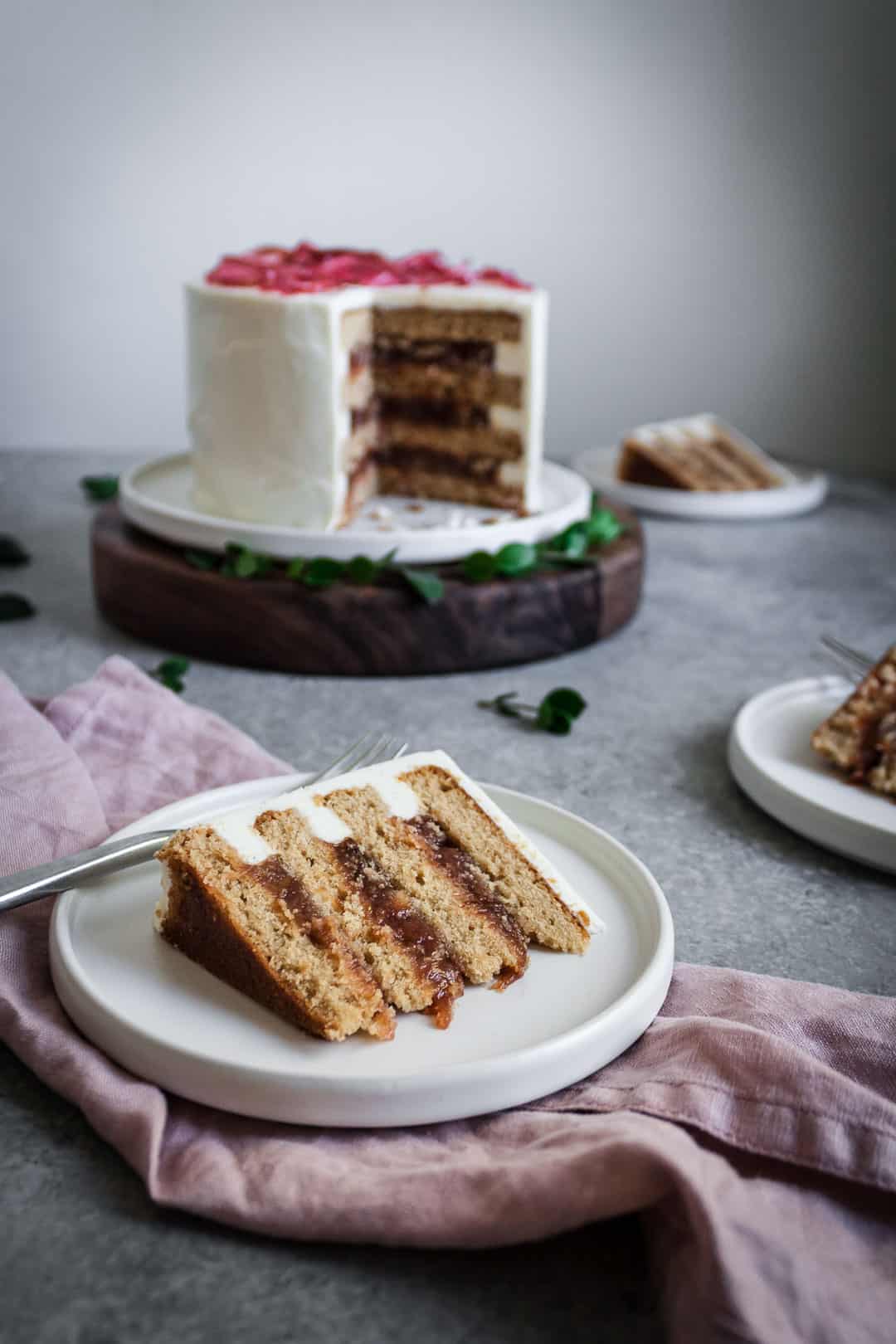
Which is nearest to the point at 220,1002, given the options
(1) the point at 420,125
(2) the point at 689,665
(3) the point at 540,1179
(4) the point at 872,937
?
(3) the point at 540,1179

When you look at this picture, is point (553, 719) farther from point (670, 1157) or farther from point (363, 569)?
point (670, 1157)

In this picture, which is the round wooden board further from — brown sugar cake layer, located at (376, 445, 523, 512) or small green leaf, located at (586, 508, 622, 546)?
brown sugar cake layer, located at (376, 445, 523, 512)

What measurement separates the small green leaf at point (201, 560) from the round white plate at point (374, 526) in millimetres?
28

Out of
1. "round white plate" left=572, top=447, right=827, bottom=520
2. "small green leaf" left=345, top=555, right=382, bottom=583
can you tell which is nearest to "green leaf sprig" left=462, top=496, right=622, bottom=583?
"small green leaf" left=345, top=555, right=382, bottom=583

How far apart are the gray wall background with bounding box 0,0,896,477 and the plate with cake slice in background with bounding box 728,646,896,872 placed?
3.01 meters

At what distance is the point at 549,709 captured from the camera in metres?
2.55

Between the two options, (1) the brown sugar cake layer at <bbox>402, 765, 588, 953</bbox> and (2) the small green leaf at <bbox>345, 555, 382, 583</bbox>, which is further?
(2) the small green leaf at <bbox>345, 555, 382, 583</bbox>

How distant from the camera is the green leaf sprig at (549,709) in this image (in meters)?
2.55

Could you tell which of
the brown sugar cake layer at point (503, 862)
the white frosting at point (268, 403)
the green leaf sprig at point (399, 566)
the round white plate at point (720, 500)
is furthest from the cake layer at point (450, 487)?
the brown sugar cake layer at point (503, 862)

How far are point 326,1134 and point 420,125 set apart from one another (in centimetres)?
417

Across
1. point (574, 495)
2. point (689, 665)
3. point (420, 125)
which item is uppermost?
point (420, 125)

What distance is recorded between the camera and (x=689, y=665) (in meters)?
2.96

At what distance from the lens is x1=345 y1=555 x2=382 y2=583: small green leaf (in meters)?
2.78

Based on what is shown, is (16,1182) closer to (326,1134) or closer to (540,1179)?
(326,1134)
